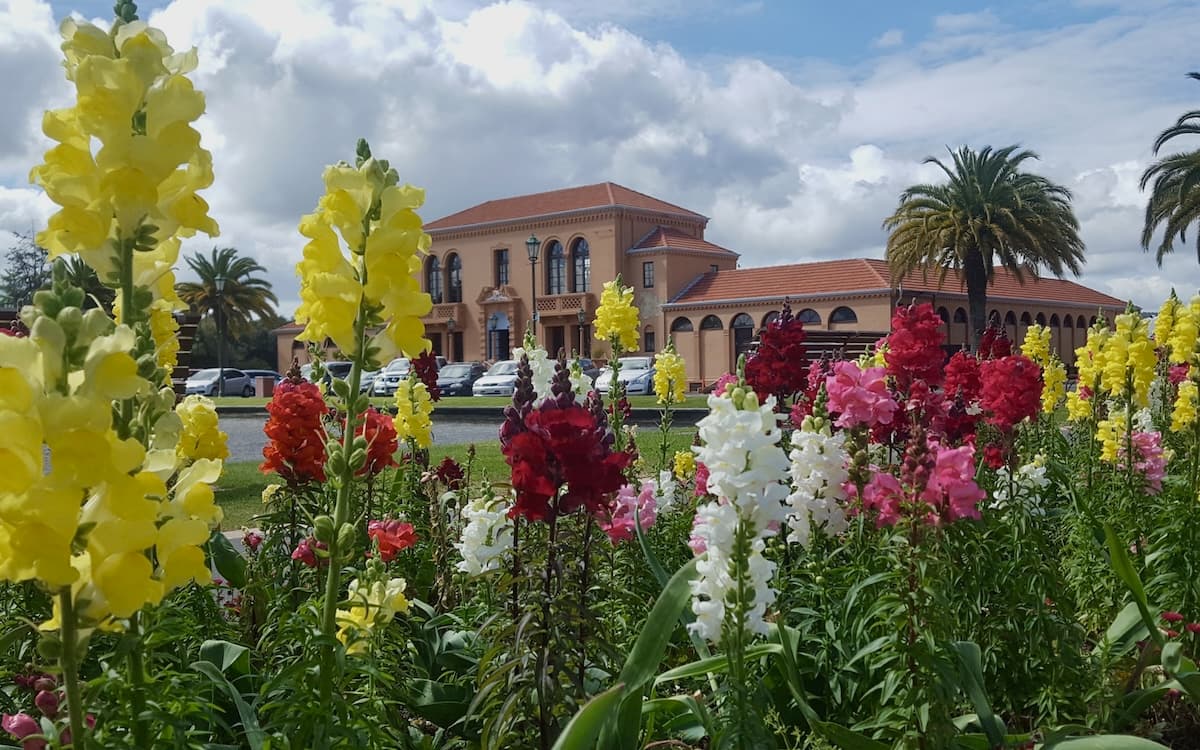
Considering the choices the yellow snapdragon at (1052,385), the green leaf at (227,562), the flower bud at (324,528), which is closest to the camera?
the flower bud at (324,528)

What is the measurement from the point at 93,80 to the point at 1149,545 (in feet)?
14.9

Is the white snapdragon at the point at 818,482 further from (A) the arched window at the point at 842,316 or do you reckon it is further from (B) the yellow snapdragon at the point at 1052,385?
(A) the arched window at the point at 842,316

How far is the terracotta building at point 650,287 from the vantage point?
1467 inches

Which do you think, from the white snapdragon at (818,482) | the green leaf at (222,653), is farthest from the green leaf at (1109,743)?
the green leaf at (222,653)

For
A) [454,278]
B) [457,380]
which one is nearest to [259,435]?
[457,380]

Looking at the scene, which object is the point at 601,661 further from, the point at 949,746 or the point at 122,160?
the point at 122,160

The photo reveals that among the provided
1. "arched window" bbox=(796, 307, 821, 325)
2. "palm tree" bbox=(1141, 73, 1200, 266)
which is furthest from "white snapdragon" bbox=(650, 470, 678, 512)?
"arched window" bbox=(796, 307, 821, 325)

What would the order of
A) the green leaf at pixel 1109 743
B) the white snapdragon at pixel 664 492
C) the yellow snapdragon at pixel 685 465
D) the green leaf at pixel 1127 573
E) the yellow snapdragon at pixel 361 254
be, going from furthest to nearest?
the yellow snapdragon at pixel 685 465, the white snapdragon at pixel 664 492, the green leaf at pixel 1127 573, the green leaf at pixel 1109 743, the yellow snapdragon at pixel 361 254

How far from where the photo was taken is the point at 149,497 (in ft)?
5.78

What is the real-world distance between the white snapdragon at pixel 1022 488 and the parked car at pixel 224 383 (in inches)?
1492

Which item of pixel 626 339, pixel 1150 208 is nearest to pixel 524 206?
pixel 1150 208

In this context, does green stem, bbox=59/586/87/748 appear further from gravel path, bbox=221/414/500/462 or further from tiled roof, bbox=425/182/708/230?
tiled roof, bbox=425/182/708/230

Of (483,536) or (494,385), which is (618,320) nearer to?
(483,536)

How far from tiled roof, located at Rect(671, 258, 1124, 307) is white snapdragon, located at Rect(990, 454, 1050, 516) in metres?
30.3
